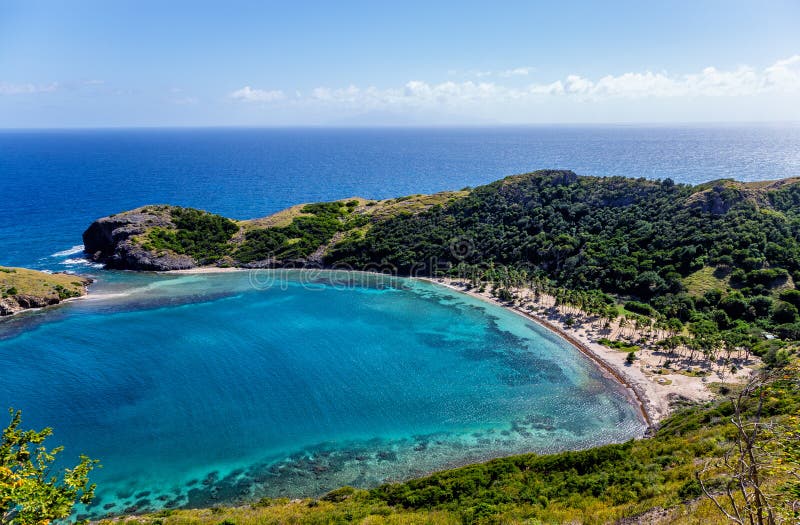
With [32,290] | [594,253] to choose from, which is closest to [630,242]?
[594,253]

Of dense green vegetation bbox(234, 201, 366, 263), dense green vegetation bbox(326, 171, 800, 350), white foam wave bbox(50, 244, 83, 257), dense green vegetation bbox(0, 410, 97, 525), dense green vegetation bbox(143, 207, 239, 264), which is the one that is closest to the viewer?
dense green vegetation bbox(0, 410, 97, 525)

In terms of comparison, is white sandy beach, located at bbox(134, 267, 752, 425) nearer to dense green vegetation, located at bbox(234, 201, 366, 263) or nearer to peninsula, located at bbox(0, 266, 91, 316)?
dense green vegetation, located at bbox(234, 201, 366, 263)

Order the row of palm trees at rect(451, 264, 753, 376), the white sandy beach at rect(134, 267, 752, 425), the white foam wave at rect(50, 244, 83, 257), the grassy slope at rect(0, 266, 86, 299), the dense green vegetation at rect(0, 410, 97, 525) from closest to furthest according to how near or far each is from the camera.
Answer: the dense green vegetation at rect(0, 410, 97, 525)
the white sandy beach at rect(134, 267, 752, 425)
the row of palm trees at rect(451, 264, 753, 376)
the grassy slope at rect(0, 266, 86, 299)
the white foam wave at rect(50, 244, 83, 257)

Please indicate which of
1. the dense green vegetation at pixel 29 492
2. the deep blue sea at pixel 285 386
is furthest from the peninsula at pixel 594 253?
the dense green vegetation at pixel 29 492

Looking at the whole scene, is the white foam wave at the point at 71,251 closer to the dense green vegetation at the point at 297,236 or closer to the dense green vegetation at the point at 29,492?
the dense green vegetation at the point at 297,236

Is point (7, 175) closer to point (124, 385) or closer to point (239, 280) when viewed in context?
point (239, 280)

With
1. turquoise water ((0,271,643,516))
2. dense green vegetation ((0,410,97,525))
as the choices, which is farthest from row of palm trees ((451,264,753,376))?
dense green vegetation ((0,410,97,525))

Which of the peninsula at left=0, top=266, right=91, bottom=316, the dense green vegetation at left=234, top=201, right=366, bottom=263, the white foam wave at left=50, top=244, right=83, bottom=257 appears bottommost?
the peninsula at left=0, top=266, right=91, bottom=316

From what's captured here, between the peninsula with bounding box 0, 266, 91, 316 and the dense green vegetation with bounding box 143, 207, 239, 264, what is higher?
the dense green vegetation with bounding box 143, 207, 239, 264
